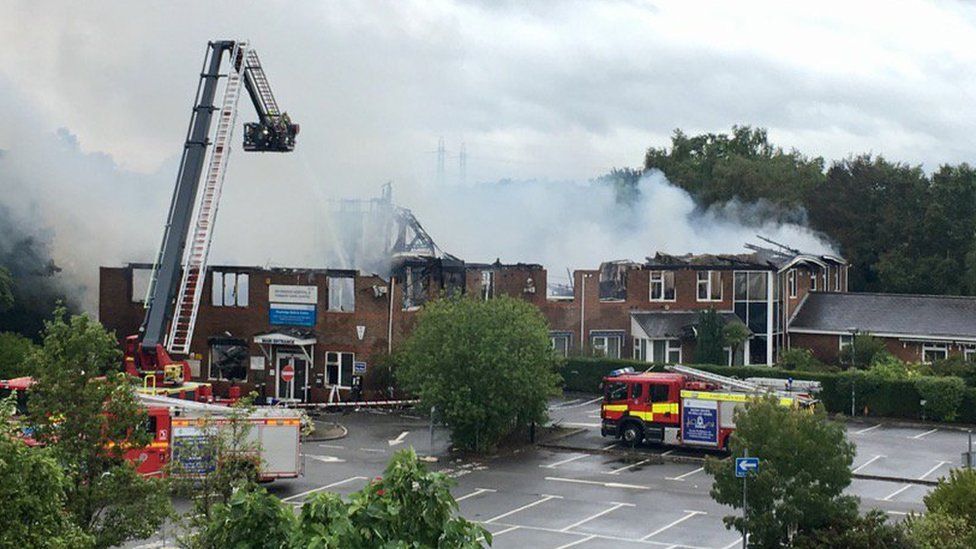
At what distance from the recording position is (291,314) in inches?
1898

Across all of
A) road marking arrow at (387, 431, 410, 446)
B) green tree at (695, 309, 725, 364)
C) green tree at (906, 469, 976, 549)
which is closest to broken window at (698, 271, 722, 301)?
green tree at (695, 309, 725, 364)

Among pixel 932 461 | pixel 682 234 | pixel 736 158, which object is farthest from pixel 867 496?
pixel 736 158

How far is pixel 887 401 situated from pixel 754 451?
23.9 m

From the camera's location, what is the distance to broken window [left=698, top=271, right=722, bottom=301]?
56438 millimetres

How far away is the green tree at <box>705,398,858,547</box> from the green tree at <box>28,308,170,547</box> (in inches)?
415

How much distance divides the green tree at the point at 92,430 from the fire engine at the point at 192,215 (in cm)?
1813

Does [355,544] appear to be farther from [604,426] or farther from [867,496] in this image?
[604,426]

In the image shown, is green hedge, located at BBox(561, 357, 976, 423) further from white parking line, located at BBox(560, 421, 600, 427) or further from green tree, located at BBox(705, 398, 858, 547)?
green tree, located at BBox(705, 398, 858, 547)

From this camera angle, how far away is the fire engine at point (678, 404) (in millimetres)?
36000

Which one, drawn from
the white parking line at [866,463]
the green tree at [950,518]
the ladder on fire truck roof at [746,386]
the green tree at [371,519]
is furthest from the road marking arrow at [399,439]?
the green tree at [371,519]

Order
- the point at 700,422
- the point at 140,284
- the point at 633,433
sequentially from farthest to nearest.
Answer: the point at 140,284
the point at 633,433
the point at 700,422

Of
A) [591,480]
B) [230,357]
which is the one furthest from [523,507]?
[230,357]

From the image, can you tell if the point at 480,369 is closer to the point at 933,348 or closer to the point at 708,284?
the point at 708,284

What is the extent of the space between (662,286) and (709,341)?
374 cm
